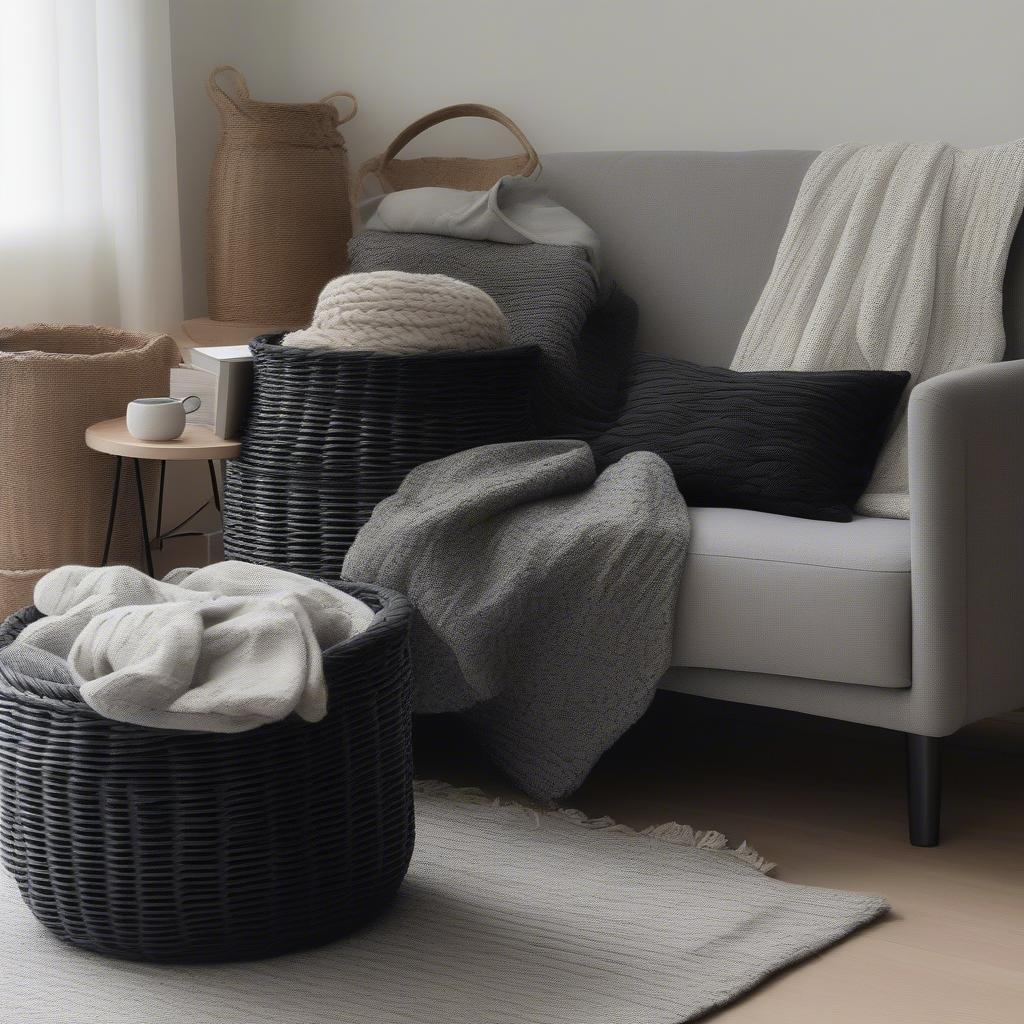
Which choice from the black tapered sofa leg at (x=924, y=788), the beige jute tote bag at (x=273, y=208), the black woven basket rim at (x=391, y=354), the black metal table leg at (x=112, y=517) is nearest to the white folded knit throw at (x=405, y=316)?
the black woven basket rim at (x=391, y=354)

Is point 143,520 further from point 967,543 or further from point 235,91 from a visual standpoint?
point 967,543

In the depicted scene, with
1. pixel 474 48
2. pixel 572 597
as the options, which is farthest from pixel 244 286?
pixel 572 597

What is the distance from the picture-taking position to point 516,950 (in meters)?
1.45

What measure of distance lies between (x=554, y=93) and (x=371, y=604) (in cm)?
155

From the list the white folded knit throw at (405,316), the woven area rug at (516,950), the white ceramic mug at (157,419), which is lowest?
the woven area rug at (516,950)

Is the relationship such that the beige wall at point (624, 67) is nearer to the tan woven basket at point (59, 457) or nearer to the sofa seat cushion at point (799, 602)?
the tan woven basket at point (59, 457)

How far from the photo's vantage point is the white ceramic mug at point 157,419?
2201mm

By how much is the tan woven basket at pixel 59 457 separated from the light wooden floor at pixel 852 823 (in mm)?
759

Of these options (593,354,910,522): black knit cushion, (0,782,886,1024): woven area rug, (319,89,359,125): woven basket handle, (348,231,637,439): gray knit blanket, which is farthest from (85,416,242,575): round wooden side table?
(319,89,359,125): woven basket handle

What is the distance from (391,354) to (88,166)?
1204mm

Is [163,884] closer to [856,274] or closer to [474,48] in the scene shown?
[856,274]

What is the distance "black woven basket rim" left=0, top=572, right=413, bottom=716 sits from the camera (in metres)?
1.34

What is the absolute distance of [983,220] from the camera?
212 cm

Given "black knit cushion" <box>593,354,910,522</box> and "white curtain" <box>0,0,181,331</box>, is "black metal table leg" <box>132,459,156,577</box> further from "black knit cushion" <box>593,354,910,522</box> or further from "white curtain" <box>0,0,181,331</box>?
"black knit cushion" <box>593,354,910,522</box>
